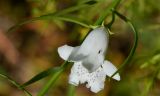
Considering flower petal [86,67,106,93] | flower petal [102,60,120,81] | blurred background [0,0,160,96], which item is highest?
flower petal [102,60,120,81]

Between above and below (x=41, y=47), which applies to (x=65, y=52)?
above

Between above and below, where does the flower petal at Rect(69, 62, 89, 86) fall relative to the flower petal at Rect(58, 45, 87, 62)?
below

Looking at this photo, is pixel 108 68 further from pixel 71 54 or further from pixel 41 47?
pixel 41 47

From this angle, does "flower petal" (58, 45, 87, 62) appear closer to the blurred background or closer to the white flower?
the white flower

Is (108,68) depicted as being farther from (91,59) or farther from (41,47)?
(41,47)

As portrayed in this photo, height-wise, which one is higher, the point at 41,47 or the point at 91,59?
the point at 91,59

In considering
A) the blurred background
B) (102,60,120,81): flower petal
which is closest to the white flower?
(102,60,120,81): flower petal

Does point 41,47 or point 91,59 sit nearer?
point 91,59

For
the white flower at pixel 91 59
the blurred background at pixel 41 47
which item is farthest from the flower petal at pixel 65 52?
the blurred background at pixel 41 47

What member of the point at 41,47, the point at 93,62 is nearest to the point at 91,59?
the point at 93,62
